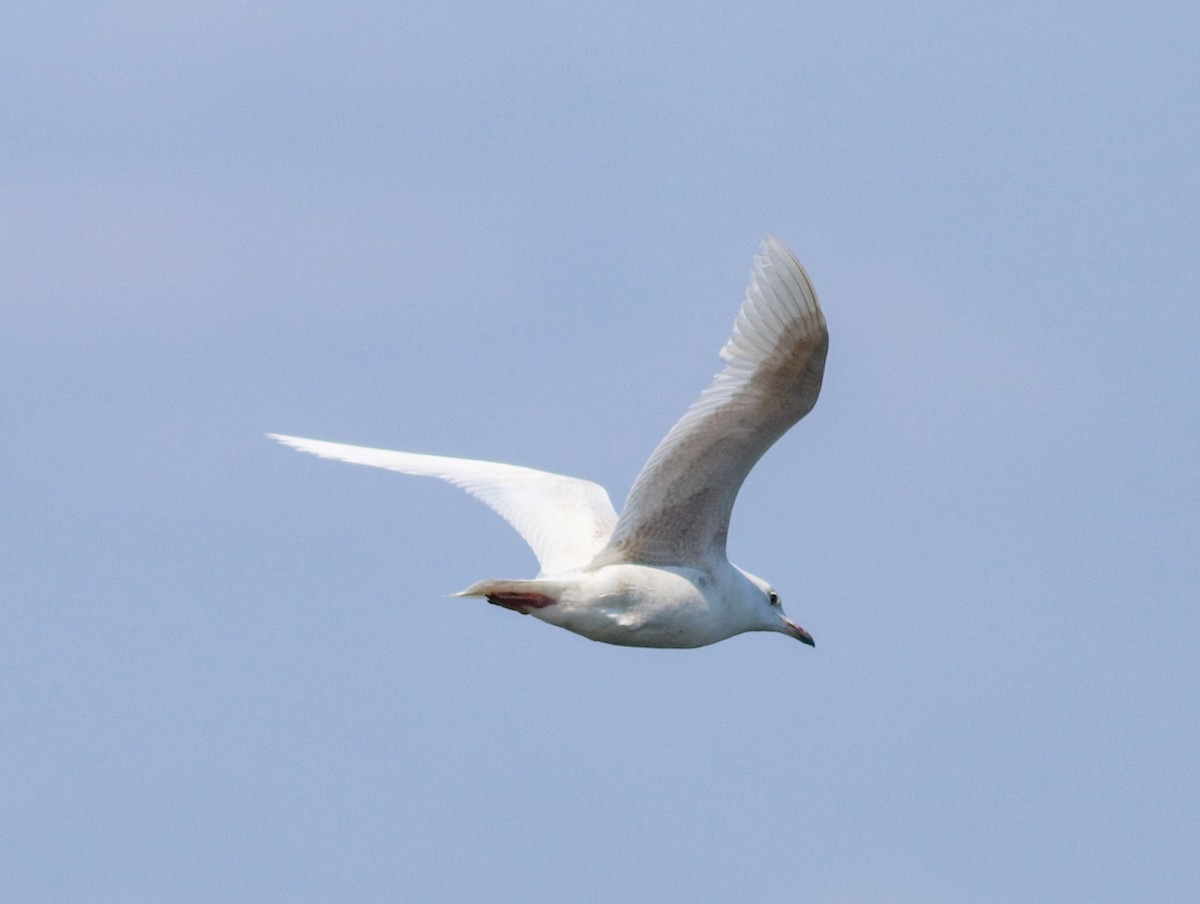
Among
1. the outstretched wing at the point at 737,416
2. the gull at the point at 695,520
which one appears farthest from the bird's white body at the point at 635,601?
the outstretched wing at the point at 737,416

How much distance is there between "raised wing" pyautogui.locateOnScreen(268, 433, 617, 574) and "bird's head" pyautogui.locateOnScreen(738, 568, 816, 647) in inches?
56.5

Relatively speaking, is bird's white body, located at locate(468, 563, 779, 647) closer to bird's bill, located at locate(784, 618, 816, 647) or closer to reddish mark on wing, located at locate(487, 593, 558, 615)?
reddish mark on wing, located at locate(487, 593, 558, 615)

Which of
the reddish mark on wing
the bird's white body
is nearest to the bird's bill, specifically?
the bird's white body

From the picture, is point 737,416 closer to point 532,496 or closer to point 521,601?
point 521,601

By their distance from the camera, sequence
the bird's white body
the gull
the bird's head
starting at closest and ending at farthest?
the gull < the bird's white body < the bird's head

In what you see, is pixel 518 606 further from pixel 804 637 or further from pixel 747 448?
pixel 804 637

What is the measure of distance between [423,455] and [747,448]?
223 inches

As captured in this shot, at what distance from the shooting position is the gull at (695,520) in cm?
1653

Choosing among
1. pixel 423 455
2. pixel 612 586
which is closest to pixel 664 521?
pixel 612 586

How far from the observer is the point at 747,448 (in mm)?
17094

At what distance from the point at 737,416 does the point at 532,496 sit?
435 cm

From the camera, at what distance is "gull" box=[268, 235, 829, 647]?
16.5m

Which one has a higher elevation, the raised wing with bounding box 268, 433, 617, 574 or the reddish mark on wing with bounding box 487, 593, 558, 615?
the raised wing with bounding box 268, 433, 617, 574

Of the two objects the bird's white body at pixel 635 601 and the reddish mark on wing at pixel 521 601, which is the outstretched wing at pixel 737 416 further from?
the reddish mark on wing at pixel 521 601
